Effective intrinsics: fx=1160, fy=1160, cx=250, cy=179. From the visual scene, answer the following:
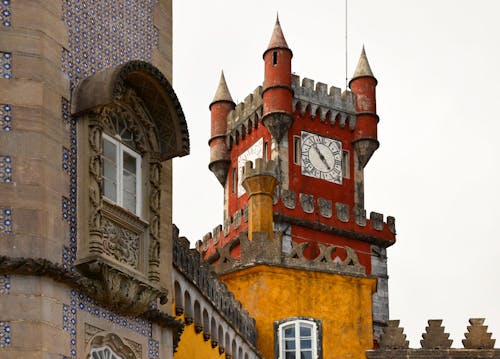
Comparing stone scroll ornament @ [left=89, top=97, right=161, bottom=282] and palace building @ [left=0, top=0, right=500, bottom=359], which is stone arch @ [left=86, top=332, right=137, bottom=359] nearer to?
palace building @ [left=0, top=0, right=500, bottom=359]

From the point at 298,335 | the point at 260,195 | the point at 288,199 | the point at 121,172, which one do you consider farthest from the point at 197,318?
the point at 288,199

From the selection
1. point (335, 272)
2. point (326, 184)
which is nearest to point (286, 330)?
point (335, 272)

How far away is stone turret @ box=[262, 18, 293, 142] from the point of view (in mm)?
44000

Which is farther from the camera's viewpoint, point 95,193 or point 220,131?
point 220,131

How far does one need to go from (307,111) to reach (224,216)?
17.6ft

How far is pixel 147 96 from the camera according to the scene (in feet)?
43.3

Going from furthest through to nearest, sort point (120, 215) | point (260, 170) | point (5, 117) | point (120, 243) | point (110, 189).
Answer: point (260, 170), point (110, 189), point (120, 215), point (120, 243), point (5, 117)

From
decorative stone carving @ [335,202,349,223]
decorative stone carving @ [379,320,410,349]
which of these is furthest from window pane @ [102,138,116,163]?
decorative stone carving @ [335,202,349,223]

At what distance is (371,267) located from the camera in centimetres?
4319

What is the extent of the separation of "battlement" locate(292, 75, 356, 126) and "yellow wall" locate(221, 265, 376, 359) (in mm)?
18913

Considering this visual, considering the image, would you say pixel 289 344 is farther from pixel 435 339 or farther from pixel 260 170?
pixel 435 339

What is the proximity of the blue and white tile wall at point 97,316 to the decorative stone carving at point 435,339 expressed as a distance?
16.1 m

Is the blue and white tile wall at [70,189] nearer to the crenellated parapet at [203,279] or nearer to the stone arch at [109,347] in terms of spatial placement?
the stone arch at [109,347]

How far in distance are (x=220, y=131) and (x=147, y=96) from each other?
1367 inches
